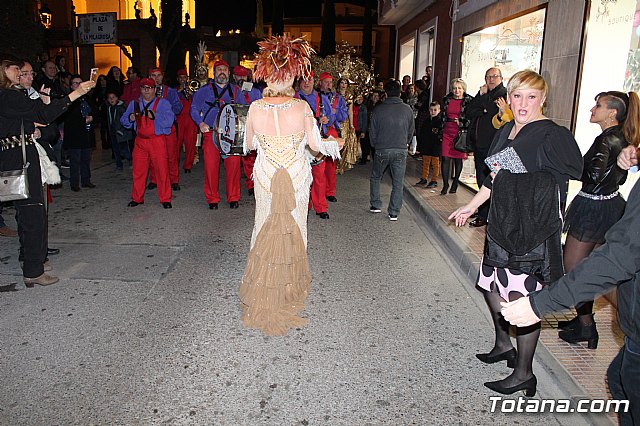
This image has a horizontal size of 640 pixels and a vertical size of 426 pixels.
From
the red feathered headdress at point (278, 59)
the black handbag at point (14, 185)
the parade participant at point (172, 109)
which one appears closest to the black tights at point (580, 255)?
the red feathered headdress at point (278, 59)

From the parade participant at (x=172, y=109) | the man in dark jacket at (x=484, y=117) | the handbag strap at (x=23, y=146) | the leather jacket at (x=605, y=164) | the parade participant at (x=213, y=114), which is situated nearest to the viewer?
the leather jacket at (x=605, y=164)

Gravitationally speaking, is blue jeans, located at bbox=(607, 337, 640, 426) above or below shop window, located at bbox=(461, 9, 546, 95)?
below

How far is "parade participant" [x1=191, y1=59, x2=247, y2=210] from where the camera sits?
809 centimetres

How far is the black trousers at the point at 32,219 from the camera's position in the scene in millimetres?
4965

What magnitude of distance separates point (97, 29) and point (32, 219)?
11.3m

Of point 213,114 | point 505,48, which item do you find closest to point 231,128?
point 213,114

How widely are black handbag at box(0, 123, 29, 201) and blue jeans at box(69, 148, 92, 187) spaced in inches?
200

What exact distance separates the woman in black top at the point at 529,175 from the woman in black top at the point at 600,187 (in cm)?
87

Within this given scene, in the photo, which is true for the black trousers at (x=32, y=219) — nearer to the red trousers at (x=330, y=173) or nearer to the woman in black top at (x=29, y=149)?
the woman in black top at (x=29, y=149)

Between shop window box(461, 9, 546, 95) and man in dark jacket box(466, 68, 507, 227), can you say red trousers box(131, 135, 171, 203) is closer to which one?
man in dark jacket box(466, 68, 507, 227)

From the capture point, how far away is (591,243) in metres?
4.06

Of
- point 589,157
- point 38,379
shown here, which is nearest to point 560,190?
point 589,157

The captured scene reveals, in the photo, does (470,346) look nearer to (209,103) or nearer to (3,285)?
(3,285)

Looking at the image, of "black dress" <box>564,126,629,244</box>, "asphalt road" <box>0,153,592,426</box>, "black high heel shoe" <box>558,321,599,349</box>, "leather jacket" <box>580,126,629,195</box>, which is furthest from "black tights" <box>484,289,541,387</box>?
"leather jacket" <box>580,126,629,195</box>
